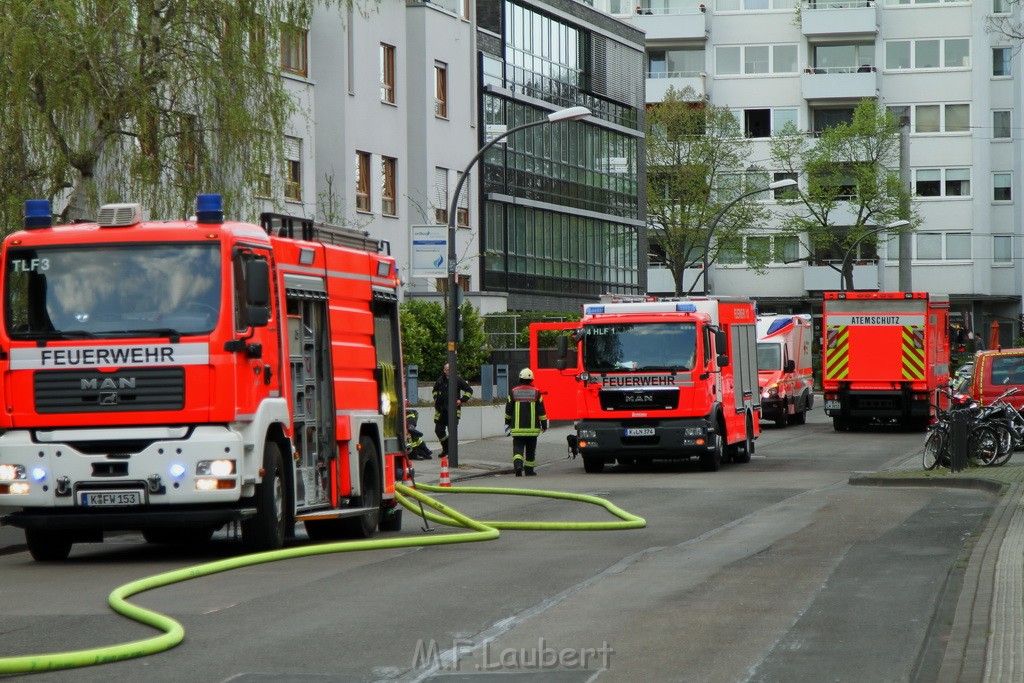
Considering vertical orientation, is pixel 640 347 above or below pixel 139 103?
below

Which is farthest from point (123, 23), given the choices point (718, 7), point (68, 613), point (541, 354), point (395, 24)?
point (718, 7)

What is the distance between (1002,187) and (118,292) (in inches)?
2843

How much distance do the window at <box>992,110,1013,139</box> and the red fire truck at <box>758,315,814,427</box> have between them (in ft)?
120

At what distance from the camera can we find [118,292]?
46.4 feet

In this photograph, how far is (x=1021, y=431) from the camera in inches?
1192

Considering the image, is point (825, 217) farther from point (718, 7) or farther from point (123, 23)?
point (123, 23)

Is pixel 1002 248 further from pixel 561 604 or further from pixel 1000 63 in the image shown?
pixel 561 604

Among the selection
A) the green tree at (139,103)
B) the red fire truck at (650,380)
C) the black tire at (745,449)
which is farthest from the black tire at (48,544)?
the black tire at (745,449)

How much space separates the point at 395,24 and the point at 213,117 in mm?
24618

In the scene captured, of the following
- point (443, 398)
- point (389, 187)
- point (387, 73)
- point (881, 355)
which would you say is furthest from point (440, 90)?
point (443, 398)

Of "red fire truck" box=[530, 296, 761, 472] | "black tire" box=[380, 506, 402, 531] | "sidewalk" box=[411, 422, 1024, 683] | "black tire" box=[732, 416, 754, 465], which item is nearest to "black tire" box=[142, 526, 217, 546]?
"black tire" box=[380, 506, 402, 531]

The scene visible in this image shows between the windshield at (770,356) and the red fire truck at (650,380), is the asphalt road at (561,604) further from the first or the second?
the windshield at (770,356)

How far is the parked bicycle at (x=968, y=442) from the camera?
25.7 metres

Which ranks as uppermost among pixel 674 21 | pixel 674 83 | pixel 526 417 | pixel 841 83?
pixel 674 21
